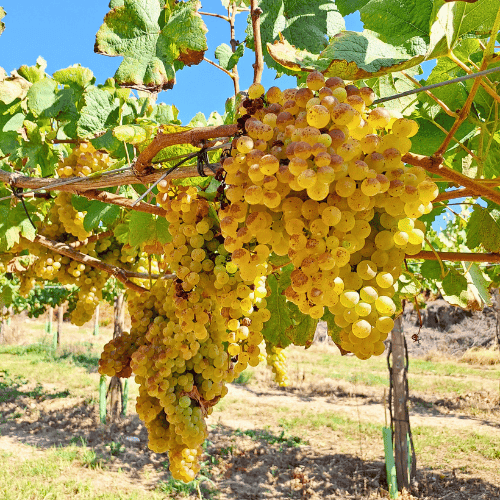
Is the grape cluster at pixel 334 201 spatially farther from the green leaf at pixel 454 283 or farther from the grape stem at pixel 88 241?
the grape stem at pixel 88 241

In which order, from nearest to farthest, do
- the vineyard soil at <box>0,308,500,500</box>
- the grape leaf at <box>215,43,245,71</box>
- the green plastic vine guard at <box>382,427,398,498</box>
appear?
the grape leaf at <box>215,43,245,71</box> → the green plastic vine guard at <box>382,427,398,498</box> → the vineyard soil at <box>0,308,500,500</box>

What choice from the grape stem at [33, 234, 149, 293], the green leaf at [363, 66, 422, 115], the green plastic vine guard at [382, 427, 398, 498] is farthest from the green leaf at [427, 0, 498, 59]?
the green plastic vine guard at [382, 427, 398, 498]

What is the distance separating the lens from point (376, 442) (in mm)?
7336

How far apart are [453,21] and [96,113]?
141 cm

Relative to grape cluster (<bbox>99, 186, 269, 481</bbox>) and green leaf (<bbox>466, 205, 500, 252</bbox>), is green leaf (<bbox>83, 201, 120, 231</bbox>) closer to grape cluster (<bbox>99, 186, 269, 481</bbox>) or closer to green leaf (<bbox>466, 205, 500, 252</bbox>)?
grape cluster (<bbox>99, 186, 269, 481</bbox>)

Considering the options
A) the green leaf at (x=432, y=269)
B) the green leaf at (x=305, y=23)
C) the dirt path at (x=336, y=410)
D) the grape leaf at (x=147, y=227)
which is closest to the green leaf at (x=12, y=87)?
the grape leaf at (x=147, y=227)

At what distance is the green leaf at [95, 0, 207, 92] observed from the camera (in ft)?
4.19

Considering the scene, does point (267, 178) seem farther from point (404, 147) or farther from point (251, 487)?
point (251, 487)

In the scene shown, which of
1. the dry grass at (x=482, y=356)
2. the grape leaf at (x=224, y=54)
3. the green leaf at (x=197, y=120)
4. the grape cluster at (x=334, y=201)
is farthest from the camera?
the dry grass at (x=482, y=356)

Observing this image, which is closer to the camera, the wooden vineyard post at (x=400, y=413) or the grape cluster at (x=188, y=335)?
the grape cluster at (x=188, y=335)

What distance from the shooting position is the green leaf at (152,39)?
4.19ft

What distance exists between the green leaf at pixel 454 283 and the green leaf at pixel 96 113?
4.89 ft

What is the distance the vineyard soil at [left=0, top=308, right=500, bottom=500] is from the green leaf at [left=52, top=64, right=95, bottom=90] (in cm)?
469

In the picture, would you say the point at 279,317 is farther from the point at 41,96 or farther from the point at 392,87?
the point at 41,96
